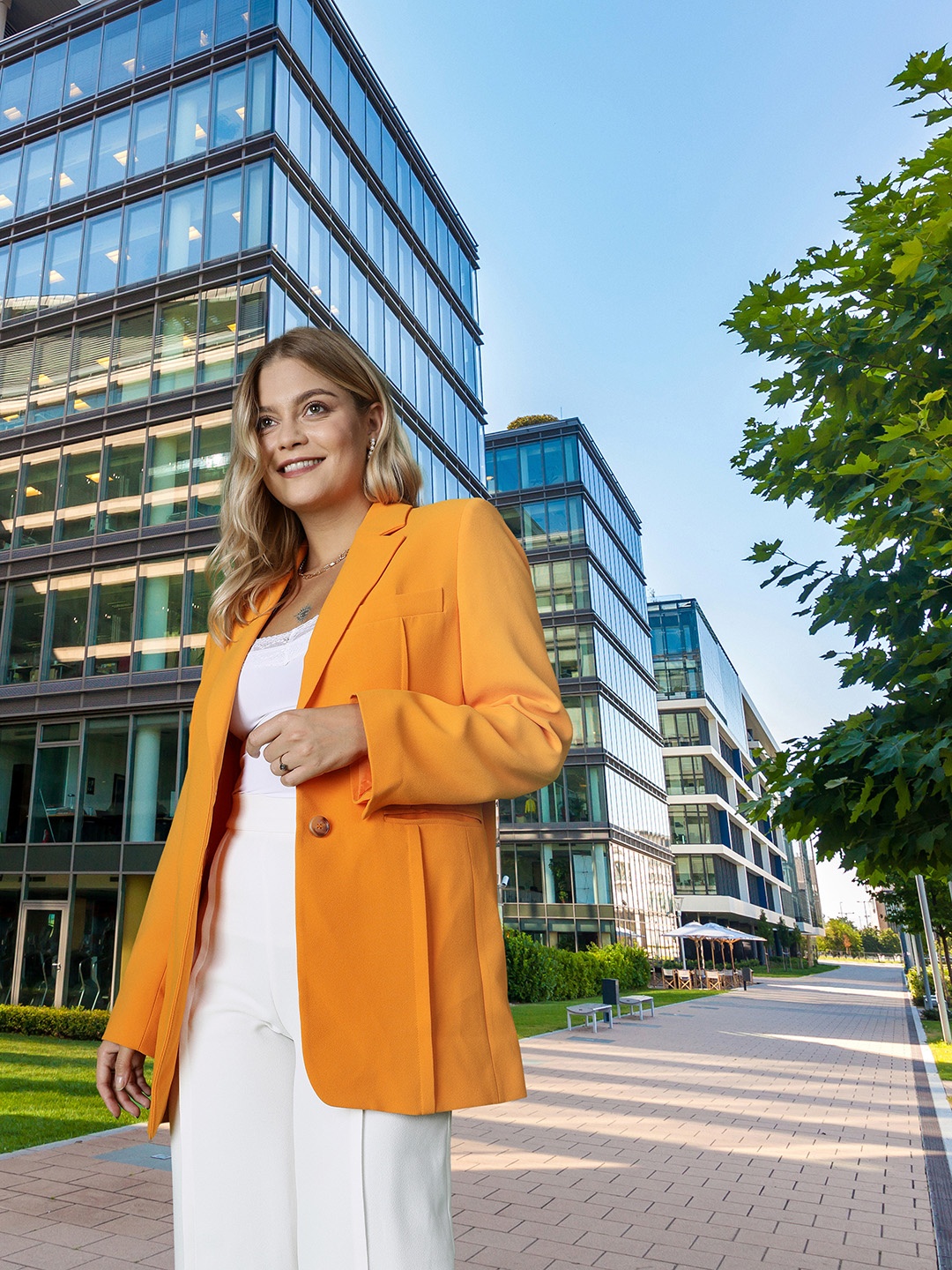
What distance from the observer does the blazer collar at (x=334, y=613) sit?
153cm

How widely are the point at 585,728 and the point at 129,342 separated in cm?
2392

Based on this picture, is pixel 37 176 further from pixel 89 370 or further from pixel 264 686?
pixel 264 686

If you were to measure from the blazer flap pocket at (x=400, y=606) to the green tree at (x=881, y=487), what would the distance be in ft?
14.6

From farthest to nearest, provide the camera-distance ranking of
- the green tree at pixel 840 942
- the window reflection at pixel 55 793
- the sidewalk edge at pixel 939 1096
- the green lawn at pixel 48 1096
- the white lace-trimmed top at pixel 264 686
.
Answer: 1. the green tree at pixel 840 942
2. the window reflection at pixel 55 793
3. the sidewalk edge at pixel 939 1096
4. the green lawn at pixel 48 1096
5. the white lace-trimmed top at pixel 264 686

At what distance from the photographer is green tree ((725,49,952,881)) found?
5715mm

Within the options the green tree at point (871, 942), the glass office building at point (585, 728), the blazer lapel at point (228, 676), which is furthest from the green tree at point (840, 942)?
the blazer lapel at point (228, 676)

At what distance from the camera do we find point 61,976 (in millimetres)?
18469

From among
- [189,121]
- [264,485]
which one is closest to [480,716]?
[264,485]

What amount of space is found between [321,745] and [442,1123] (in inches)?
22.8

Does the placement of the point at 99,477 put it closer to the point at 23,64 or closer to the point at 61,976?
the point at 61,976

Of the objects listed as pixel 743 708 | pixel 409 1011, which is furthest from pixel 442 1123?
pixel 743 708

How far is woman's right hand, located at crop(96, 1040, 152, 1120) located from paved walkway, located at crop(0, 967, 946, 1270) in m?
3.76

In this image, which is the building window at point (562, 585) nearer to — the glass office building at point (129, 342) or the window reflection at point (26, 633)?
the glass office building at point (129, 342)

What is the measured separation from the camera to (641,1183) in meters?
6.68
